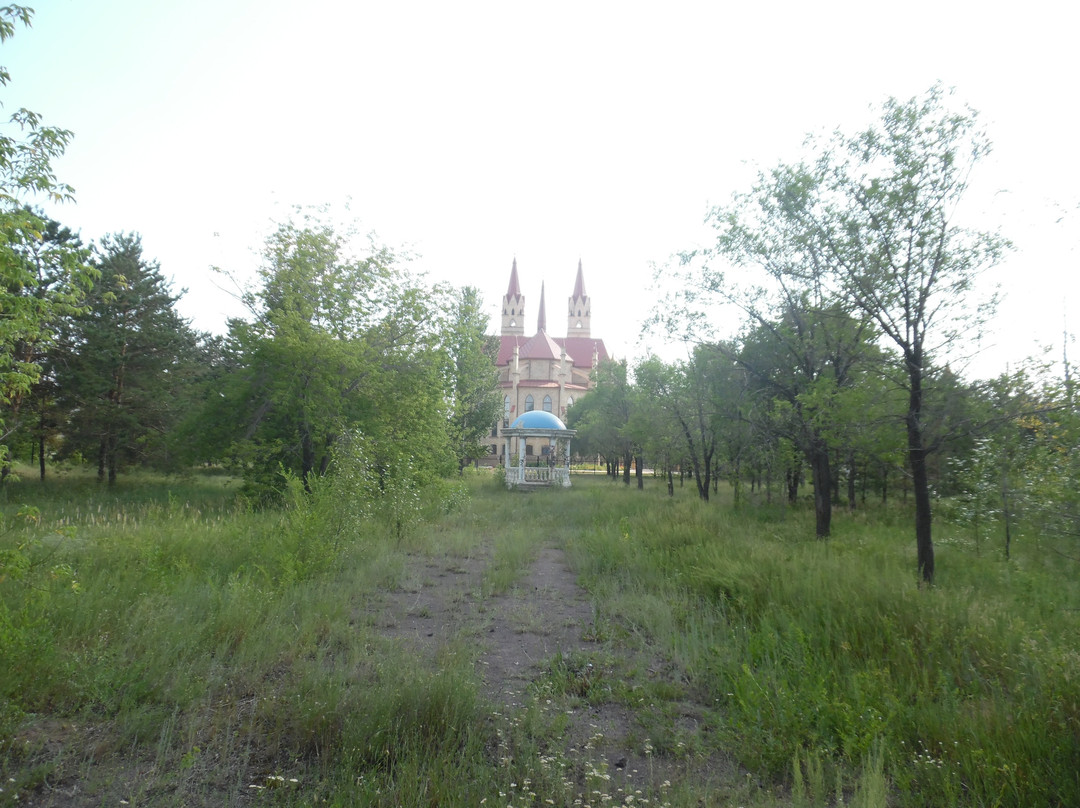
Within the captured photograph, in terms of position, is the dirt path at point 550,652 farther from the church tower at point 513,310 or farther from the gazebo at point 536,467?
the church tower at point 513,310

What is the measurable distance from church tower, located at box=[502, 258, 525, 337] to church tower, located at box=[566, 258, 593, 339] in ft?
29.5

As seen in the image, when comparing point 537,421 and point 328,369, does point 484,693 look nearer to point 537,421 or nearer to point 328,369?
point 328,369

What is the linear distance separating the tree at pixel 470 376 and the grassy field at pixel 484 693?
37.1ft

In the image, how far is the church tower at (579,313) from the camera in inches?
3634

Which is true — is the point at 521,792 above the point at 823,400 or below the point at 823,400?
below

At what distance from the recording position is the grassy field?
308 cm

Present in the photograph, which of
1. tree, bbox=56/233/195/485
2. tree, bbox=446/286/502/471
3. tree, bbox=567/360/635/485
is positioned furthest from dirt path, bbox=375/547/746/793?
tree, bbox=567/360/635/485

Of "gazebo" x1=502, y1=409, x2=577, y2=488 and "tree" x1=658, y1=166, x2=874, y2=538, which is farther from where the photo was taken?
"gazebo" x1=502, y1=409, x2=577, y2=488

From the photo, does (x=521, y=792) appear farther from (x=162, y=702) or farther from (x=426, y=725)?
(x=162, y=702)

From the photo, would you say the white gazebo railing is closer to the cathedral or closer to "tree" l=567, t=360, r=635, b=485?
"tree" l=567, t=360, r=635, b=485

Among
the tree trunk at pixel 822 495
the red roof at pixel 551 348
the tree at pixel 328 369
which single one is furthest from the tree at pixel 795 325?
the red roof at pixel 551 348

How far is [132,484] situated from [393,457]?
15.0 metres

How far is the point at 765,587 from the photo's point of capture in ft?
21.7

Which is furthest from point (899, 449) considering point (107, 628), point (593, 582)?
point (107, 628)
